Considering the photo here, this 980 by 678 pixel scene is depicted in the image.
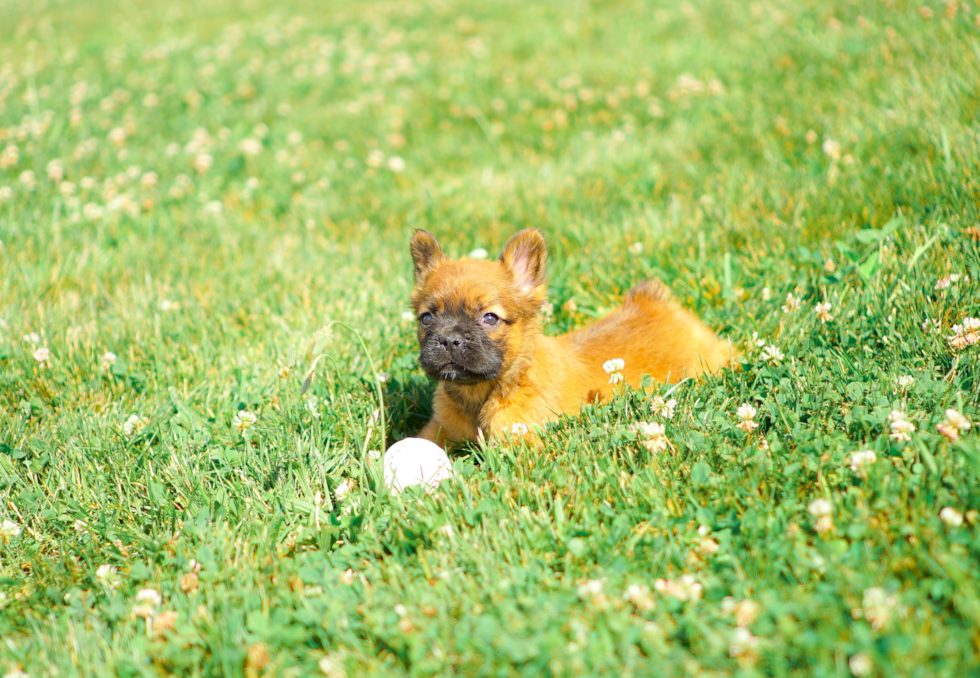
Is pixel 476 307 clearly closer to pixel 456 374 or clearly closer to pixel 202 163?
pixel 456 374

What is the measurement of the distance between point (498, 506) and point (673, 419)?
3.02ft

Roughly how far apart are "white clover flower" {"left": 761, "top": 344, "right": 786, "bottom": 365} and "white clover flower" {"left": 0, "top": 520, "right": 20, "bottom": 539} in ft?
11.5

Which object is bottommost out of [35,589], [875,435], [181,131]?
[35,589]

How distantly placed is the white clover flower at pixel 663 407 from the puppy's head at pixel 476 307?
2.60ft

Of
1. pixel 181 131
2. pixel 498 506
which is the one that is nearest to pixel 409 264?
pixel 498 506

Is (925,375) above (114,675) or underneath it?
above

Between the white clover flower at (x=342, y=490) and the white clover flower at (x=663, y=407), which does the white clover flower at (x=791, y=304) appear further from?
the white clover flower at (x=342, y=490)

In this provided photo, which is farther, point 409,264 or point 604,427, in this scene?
point 409,264

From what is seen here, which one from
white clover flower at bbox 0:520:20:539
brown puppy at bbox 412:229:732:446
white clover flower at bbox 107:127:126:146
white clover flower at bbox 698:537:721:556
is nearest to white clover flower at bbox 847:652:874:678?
white clover flower at bbox 698:537:721:556

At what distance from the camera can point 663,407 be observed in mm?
3320

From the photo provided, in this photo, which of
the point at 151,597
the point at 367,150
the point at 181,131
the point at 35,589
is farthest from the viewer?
the point at 181,131

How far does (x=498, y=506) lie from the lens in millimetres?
2900

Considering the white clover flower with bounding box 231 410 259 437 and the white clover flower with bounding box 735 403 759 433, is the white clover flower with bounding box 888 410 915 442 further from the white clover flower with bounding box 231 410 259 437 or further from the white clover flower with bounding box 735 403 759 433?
the white clover flower with bounding box 231 410 259 437

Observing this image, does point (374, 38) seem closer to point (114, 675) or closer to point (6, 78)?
point (6, 78)
